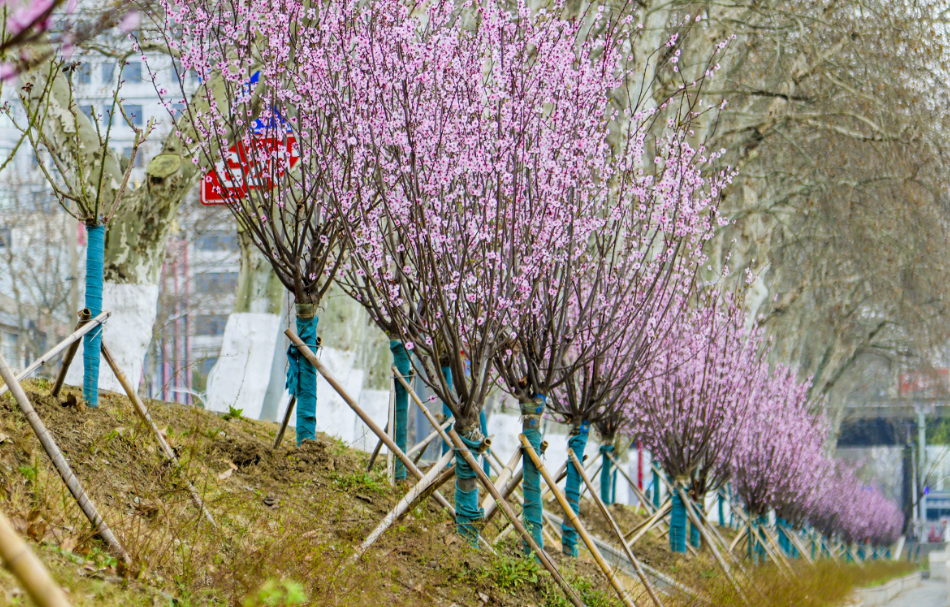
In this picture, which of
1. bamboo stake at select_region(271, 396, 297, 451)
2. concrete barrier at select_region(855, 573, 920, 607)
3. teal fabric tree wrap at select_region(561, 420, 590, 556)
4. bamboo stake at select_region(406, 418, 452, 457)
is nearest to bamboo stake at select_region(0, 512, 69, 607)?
bamboo stake at select_region(271, 396, 297, 451)

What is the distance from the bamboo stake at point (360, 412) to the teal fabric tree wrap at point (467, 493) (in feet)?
0.53

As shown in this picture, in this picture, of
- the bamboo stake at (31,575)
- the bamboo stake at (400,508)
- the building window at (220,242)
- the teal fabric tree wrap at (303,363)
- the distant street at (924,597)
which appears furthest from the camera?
the distant street at (924,597)

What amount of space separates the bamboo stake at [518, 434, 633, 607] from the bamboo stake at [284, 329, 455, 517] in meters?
0.71

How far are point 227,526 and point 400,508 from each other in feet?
3.70

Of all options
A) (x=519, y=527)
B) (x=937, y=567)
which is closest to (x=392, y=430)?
(x=519, y=527)

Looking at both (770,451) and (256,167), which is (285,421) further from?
(770,451)

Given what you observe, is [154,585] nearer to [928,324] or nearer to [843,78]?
[843,78]

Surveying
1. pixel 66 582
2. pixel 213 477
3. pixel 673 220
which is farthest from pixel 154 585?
pixel 673 220

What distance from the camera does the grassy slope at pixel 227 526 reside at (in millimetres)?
4418

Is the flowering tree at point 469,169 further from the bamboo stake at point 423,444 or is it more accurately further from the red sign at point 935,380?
the red sign at point 935,380

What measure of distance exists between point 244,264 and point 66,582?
944 cm

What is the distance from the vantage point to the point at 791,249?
2403cm

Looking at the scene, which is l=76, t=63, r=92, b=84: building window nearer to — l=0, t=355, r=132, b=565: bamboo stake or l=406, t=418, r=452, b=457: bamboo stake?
l=406, t=418, r=452, b=457: bamboo stake

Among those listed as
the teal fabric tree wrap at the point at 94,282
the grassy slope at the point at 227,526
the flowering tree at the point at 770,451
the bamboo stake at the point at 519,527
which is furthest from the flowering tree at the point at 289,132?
the flowering tree at the point at 770,451
